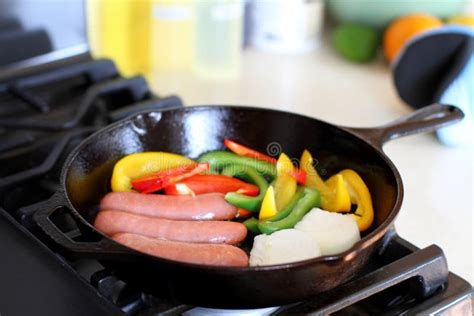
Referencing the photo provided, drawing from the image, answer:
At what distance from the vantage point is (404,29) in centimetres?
129

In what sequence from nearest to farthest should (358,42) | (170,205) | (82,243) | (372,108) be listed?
(82,243)
(170,205)
(372,108)
(358,42)

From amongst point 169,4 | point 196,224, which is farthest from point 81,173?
point 169,4

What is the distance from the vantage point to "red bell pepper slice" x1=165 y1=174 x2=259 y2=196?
79cm

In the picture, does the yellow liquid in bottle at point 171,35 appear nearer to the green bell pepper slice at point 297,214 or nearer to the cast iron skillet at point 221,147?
the cast iron skillet at point 221,147

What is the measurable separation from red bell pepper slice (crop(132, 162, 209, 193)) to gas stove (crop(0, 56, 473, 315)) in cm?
9

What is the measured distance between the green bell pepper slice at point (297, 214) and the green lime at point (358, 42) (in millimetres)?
658

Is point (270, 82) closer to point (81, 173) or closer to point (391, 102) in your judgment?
point (391, 102)

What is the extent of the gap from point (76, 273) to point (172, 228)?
10 centimetres

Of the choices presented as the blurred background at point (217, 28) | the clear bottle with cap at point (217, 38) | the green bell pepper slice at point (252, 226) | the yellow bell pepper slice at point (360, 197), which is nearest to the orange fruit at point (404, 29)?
the blurred background at point (217, 28)

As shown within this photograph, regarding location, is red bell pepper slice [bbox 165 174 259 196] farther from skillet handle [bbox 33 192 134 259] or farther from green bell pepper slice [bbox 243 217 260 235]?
skillet handle [bbox 33 192 134 259]

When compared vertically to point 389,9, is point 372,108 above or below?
below

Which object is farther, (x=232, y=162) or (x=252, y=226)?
(x=232, y=162)

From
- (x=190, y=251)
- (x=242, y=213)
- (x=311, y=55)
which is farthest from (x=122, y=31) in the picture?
(x=190, y=251)

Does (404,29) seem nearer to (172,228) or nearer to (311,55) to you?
(311,55)
